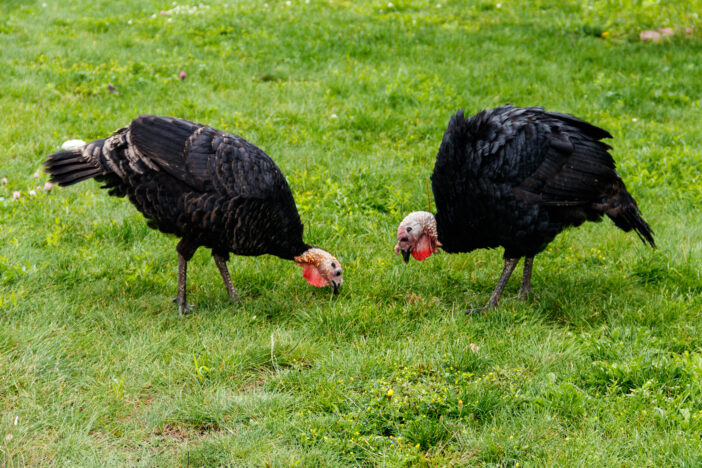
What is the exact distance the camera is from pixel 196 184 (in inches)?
176

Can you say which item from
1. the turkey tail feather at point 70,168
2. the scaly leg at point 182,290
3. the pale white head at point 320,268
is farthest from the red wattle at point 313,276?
the turkey tail feather at point 70,168

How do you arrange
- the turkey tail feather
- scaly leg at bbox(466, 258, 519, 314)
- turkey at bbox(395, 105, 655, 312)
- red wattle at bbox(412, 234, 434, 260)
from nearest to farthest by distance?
turkey at bbox(395, 105, 655, 312), the turkey tail feather, scaly leg at bbox(466, 258, 519, 314), red wattle at bbox(412, 234, 434, 260)

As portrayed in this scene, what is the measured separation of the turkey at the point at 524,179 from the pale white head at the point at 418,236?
0.30 m

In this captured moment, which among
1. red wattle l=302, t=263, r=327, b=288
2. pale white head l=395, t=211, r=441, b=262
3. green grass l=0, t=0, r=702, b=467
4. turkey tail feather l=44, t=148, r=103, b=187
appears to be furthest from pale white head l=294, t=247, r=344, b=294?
turkey tail feather l=44, t=148, r=103, b=187

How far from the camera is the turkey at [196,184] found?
14.7 feet

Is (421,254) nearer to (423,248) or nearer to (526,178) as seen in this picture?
(423,248)

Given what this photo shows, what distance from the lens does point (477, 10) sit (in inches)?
473

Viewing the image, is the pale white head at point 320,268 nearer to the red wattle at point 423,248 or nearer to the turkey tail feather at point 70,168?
the red wattle at point 423,248

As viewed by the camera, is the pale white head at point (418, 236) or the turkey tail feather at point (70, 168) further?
the pale white head at point (418, 236)

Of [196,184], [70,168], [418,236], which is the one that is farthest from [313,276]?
[70,168]

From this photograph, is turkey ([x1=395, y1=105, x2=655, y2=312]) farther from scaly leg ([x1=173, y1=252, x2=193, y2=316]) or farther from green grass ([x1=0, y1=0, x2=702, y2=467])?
scaly leg ([x1=173, y1=252, x2=193, y2=316])

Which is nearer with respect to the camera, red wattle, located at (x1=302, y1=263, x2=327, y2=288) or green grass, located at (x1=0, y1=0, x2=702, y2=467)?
green grass, located at (x1=0, y1=0, x2=702, y2=467)

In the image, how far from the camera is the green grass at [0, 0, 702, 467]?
342 cm

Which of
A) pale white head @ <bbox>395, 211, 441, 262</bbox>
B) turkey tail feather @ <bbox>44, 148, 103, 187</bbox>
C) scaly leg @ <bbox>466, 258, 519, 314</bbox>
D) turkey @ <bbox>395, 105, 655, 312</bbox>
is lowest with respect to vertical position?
scaly leg @ <bbox>466, 258, 519, 314</bbox>
